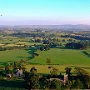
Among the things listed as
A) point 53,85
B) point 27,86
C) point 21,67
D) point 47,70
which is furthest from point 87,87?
point 21,67

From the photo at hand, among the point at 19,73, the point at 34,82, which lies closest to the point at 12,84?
the point at 34,82

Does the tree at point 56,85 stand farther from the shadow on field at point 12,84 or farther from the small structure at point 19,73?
the small structure at point 19,73

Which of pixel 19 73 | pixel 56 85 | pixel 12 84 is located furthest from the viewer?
pixel 19 73

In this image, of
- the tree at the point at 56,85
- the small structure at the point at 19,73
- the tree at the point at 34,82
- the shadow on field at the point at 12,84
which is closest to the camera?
the tree at the point at 34,82

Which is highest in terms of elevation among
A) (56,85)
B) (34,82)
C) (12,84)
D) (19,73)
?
(34,82)

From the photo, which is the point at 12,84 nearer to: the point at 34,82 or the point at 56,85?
the point at 34,82

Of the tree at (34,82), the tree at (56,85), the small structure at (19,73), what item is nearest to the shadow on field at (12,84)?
the tree at (34,82)

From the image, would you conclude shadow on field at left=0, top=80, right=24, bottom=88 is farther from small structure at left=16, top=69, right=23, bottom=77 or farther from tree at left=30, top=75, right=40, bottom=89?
small structure at left=16, top=69, right=23, bottom=77

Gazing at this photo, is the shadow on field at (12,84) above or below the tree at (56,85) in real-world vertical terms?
below

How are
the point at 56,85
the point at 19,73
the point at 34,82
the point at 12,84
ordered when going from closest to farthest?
1. the point at 34,82
2. the point at 56,85
3. the point at 12,84
4. the point at 19,73

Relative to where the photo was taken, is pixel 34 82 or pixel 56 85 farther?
pixel 56 85

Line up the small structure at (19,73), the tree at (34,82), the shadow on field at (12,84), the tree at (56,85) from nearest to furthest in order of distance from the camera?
1. the tree at (34,82)
2. the tree at (56,85)
3. the shadow on field at (12,84)
4. the small structure at (19,73)
